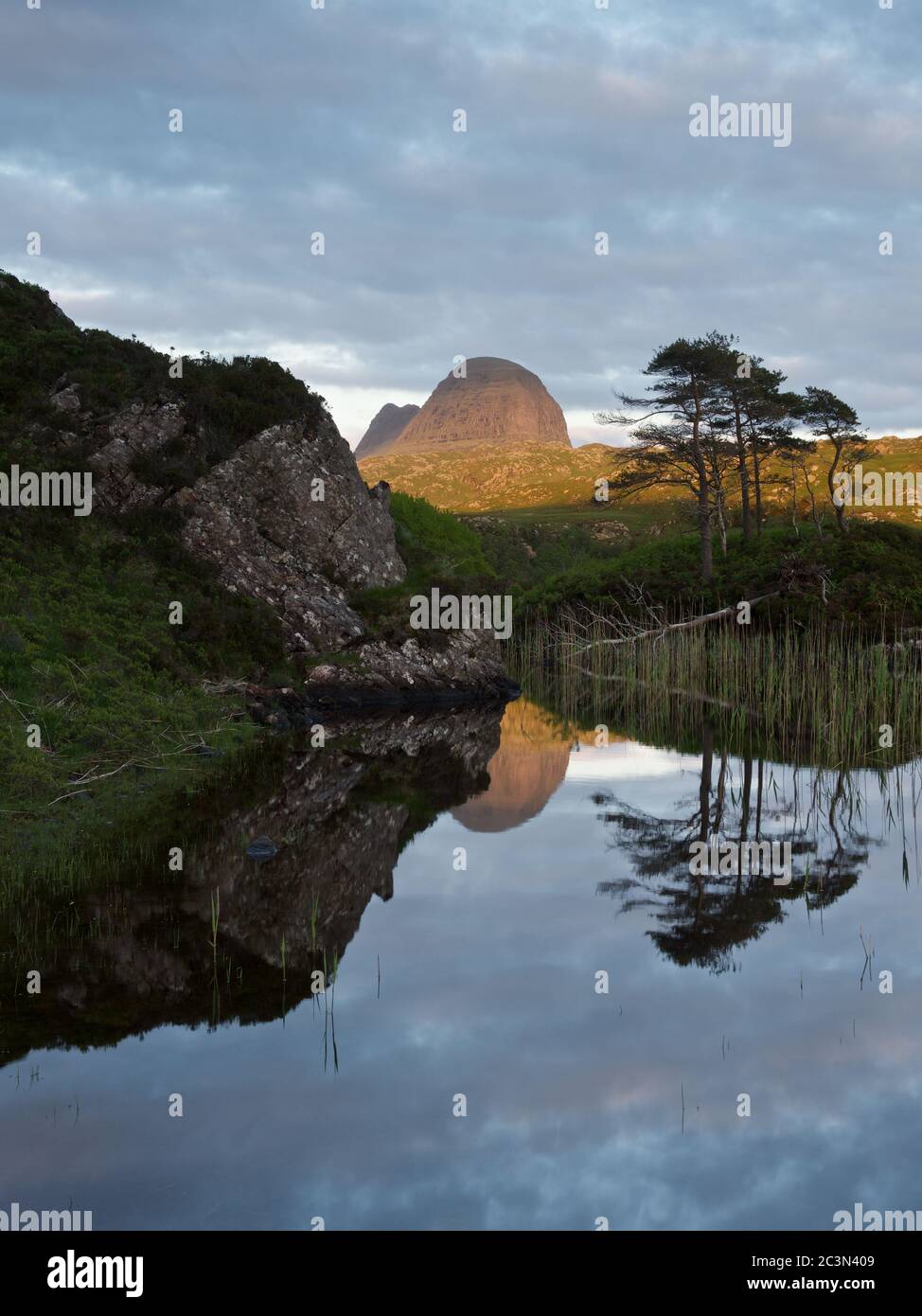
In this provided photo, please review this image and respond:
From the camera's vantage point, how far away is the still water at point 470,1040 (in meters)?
4.76

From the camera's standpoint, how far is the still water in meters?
4.76

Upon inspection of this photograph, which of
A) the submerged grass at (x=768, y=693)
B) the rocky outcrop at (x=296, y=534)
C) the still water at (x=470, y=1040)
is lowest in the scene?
the still water at (x=470, y=1040)

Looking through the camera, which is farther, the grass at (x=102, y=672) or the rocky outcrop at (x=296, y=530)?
the rocky outcrop at (x=296, y=530)

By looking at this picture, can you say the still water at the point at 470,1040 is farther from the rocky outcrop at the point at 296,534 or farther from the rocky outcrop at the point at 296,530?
the rocky outcrop at the point at 296,530

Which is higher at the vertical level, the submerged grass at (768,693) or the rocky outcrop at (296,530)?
the rocky outcrop at (296,530)

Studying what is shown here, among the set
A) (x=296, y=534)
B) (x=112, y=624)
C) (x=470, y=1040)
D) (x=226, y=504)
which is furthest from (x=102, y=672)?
(x=470, y=1040)

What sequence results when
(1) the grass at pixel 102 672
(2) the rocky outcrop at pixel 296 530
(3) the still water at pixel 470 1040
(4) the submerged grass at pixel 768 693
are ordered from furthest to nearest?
(2) the rocky outcrop at pixel 296 530
(4) the submerged grass at pixel 768 693
(1) the grass at pixel 102 672
(3) the still water at pixel 470 1040

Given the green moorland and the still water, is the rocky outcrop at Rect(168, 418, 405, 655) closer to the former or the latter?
the green moorland

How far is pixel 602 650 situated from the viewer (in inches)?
1523

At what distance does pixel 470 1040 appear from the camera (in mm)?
6355

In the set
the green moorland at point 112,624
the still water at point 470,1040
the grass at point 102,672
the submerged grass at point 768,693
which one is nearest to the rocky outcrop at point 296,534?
the green moorland at point 112,624

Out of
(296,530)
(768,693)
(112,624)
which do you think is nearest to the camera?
(112,624)

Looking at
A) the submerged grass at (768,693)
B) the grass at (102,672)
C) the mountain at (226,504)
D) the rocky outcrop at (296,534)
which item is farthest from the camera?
the rocky outcrop at (296,534)

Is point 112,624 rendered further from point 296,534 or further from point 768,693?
point 768,693
